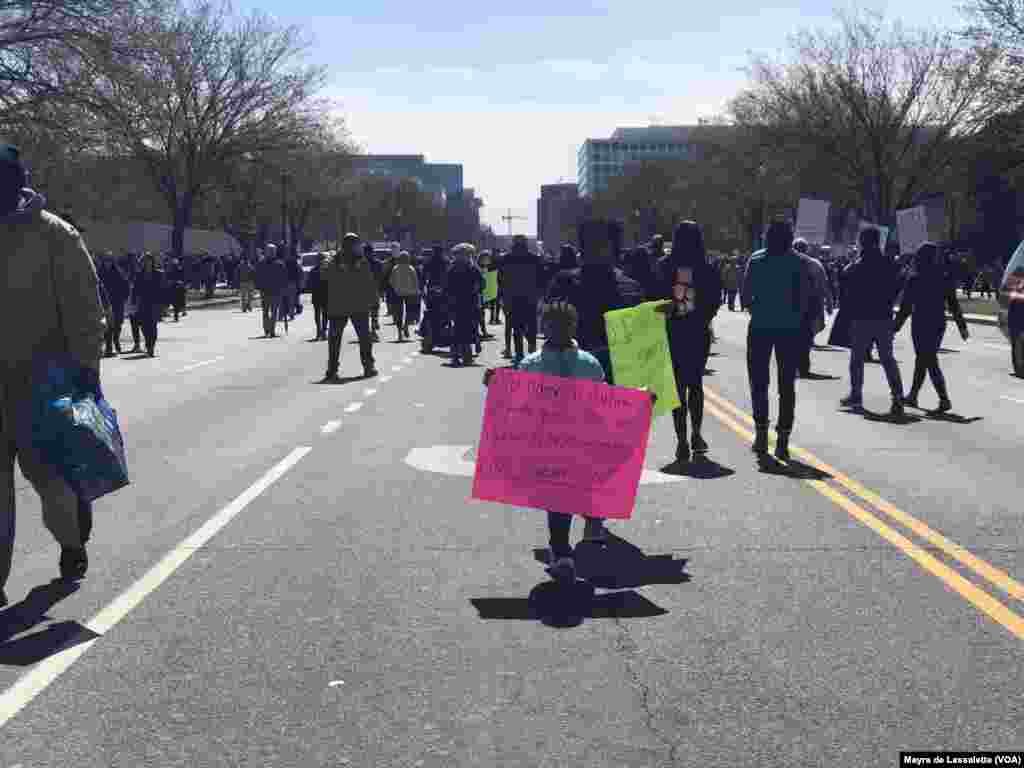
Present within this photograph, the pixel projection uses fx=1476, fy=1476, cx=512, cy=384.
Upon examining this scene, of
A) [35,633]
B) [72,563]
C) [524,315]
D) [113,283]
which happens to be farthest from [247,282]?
[35,633]

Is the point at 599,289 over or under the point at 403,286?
over

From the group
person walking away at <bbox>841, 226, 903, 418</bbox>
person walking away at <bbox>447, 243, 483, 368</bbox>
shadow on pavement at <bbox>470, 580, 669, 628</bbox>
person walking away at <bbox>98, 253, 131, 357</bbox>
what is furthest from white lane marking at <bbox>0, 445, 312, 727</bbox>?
person walking away at <bbox>98, 253, 131, 357</bbox>

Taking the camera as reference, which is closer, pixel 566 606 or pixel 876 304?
pixel 566 606

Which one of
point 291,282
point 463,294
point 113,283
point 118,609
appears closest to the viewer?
point 118,609

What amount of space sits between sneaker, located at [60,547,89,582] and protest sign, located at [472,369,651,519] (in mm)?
1874

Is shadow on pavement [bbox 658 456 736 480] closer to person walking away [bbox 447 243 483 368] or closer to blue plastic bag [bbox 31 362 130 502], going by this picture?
blue plastic bag [bbox 31 362 130 502]

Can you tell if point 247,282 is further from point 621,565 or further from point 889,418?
point 621,565

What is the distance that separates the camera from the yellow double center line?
6285 mm

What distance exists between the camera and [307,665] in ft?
17.6

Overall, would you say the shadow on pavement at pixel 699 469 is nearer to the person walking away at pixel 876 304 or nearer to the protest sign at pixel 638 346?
the protest sign at pixel 638 346

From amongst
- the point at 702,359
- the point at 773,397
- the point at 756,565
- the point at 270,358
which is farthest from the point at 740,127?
the point at 756,565

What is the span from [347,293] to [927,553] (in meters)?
13.3

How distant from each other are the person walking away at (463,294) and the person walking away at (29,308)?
52.0 feet

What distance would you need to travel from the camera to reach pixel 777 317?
36.7ft
